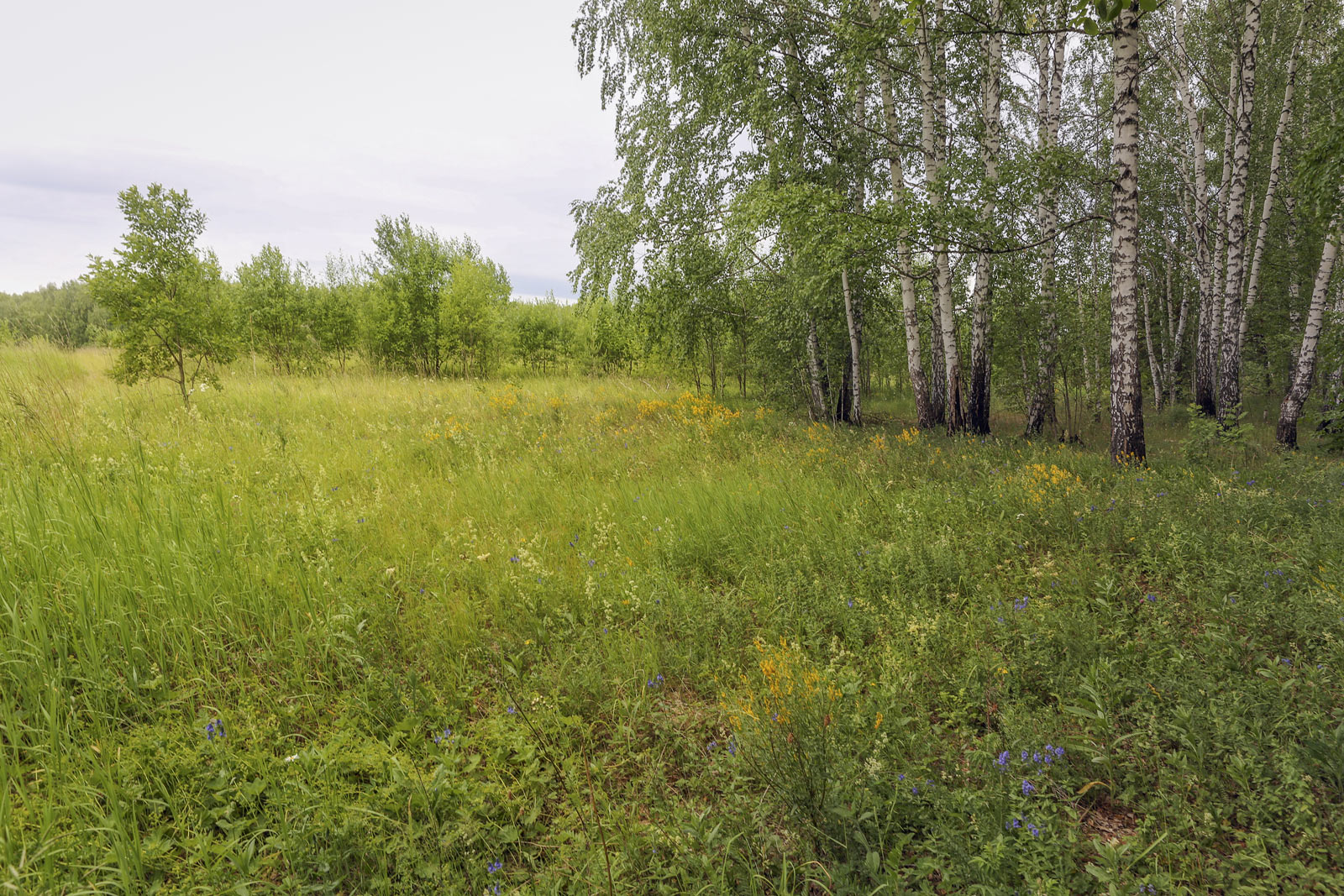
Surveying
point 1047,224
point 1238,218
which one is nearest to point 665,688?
point 1047,224

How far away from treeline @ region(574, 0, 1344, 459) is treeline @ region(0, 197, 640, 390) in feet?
11.0

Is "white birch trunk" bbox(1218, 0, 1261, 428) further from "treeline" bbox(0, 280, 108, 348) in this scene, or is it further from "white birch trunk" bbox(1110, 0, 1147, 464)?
"treeline" bbox(0, 280, 108, 348)

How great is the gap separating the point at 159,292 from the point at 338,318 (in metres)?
19.2

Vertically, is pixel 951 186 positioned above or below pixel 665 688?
above

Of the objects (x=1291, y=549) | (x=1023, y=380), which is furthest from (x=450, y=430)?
(x=1023, y=380)

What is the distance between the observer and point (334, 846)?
1949 mm

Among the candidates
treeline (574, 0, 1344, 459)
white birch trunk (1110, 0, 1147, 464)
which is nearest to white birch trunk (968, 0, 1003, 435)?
treeline (574, 0, 1344, 459)

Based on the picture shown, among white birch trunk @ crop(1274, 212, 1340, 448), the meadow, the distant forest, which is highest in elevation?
the distant forest

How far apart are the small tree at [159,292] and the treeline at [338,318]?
0.02 m

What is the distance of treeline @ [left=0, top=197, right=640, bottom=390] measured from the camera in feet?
27.7

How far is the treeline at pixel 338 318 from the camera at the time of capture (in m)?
8.45

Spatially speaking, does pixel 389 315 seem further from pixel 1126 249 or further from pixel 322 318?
pixel 1126 249

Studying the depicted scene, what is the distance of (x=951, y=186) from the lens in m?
8.38

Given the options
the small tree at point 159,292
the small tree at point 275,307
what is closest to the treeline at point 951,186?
the small tree at point 159,292
